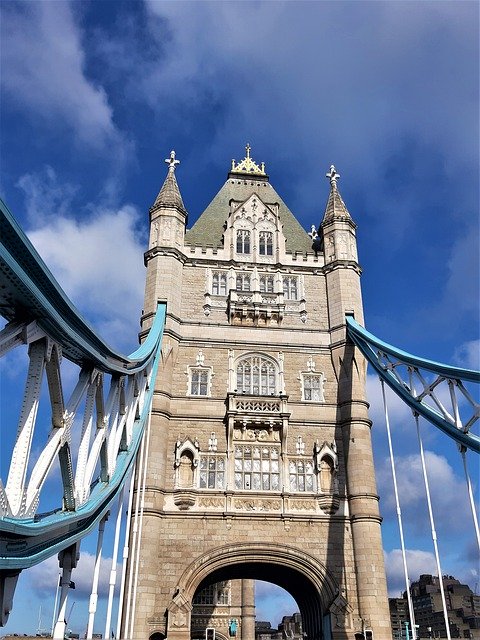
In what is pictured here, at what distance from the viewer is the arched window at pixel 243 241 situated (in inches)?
1039

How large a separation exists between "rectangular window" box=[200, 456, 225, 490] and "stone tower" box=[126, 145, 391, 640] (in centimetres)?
5

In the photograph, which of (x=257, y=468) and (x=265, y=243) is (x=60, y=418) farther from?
(x=265, y=243)

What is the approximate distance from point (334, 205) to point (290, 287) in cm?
475

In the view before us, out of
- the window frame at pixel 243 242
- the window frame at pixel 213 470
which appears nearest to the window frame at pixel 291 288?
the window frame at pixel 243 242

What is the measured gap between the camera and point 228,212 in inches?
1142

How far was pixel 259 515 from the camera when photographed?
1984 centimetres

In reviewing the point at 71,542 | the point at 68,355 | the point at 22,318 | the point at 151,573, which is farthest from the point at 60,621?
the point at 151,573

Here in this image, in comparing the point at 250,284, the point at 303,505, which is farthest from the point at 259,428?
the point at 250,284

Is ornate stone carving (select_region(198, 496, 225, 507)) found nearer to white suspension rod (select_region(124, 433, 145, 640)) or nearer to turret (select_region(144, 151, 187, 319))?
white suspension rod (select_region(124, 433, 145, 640))

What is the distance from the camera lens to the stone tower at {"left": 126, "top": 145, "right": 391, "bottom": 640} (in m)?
18.8

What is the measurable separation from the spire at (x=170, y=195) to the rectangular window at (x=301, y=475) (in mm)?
12179

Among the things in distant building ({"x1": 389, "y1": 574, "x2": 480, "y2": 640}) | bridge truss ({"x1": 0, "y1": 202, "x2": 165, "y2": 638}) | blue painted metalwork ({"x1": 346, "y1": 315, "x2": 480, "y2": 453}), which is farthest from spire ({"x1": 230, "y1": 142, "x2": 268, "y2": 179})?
distant building ({"x1": 389, "y1": 574, "x2": 480, "y2": 640})

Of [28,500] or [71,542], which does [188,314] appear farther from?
[28,500]

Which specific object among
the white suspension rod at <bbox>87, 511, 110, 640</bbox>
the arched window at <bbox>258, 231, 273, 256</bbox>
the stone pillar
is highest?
the arched window at <bbox>258, 231, 273, 256</bbox>
